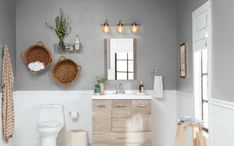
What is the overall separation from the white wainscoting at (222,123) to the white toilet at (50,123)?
2.49 metres

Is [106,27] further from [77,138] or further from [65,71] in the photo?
[77,138]

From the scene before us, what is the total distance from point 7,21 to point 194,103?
10.6ft

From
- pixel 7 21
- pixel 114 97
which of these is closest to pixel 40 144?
pixel 114 97

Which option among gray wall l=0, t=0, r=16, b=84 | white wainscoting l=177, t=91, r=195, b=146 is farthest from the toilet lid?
white wainscoting l=177, t=91, r=195, b=146

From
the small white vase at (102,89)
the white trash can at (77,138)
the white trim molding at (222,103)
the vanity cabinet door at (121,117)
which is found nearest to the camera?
the white trim molding at (222,103)

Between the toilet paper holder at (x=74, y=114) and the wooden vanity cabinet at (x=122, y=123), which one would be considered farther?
the toilet paper holder at (x=74, y=114)

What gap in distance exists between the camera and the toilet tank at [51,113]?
5.68 metres

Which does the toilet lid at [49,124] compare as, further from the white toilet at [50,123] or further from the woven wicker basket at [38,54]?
the woven wicker basket at [38,54]

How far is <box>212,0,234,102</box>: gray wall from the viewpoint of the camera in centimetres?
340

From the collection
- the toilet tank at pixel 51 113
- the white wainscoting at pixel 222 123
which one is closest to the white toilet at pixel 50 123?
the toilet tank at pixel 51 113

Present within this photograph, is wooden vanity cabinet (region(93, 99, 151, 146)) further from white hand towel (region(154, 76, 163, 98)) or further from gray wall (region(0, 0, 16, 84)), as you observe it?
gray wall (region(0, 0, 16, 84))

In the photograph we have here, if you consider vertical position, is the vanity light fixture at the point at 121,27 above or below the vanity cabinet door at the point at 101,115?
above

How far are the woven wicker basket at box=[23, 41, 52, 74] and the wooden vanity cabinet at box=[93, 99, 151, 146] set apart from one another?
122 centimetres

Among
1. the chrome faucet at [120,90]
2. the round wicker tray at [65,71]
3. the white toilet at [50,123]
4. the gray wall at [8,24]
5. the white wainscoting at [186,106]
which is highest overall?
the gray wall at [8,24]
